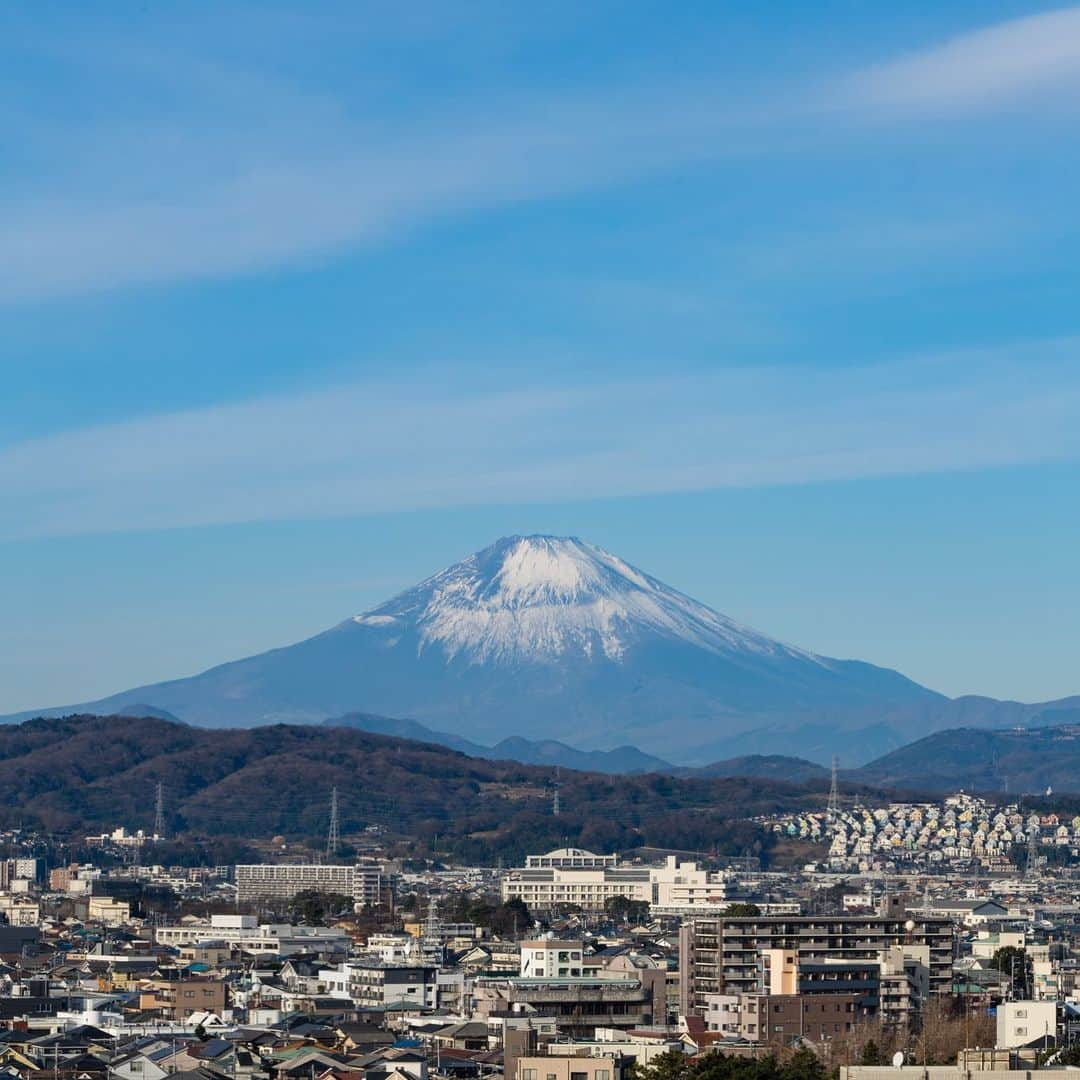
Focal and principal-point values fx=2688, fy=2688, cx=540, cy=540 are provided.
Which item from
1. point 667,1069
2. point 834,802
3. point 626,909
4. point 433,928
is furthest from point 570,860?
point 667,1069

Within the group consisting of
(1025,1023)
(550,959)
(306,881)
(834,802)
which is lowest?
(1025,1023)

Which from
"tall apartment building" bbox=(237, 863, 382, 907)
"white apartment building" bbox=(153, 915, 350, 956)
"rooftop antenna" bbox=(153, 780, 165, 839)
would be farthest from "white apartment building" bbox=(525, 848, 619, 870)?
"white apartment building" bbox=(153, 915, 350, 956)

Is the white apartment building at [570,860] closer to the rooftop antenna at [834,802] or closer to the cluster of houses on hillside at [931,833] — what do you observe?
the cluster of houses on hillside at [931,833]

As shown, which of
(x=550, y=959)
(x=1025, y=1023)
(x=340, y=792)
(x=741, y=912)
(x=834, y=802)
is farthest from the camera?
(x=340, y=792)

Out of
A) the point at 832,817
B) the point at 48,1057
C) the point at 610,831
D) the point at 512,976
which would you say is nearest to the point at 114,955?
the point at 512,976

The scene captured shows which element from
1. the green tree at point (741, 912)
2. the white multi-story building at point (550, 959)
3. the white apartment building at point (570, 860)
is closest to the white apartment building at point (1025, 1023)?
the green tree at point (741, 912)

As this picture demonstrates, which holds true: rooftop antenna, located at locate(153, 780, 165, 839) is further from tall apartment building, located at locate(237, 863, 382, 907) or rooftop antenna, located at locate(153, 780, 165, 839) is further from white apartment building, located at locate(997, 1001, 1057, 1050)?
white apartment building, located at locate(997, 1001, 1057, 1050)

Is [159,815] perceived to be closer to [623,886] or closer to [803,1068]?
[623,886]
